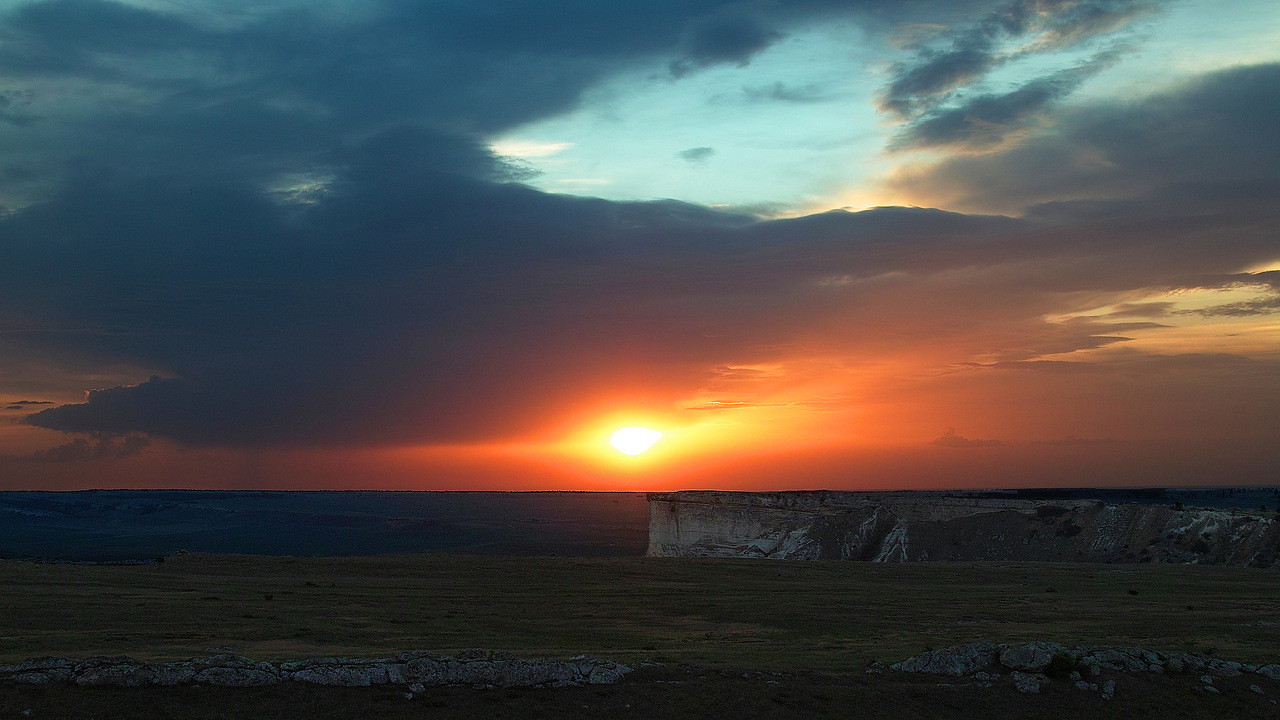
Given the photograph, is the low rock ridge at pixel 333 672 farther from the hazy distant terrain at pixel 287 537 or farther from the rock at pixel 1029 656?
the hazy distant terrain at pixel 287 537

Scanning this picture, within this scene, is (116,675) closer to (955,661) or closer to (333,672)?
(333,672)

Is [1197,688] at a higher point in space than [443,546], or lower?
higher

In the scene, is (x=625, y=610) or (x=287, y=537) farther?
(x=287, y=537)

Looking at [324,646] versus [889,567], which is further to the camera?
[889,567]

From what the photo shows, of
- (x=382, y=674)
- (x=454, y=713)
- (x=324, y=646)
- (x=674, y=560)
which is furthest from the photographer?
(x=674, y=560)

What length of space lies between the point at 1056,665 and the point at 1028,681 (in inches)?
36.8

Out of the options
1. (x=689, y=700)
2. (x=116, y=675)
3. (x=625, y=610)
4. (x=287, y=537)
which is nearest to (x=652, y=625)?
(x=625, y=610)

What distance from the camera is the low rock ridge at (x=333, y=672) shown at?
1584 cm

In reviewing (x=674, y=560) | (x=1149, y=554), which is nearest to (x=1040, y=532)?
(x=1149, y=554)

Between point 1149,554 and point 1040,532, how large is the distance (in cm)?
847

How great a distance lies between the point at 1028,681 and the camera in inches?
731

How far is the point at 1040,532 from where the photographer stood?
7100 cm

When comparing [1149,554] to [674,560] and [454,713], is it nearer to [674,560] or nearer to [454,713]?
[674,560]

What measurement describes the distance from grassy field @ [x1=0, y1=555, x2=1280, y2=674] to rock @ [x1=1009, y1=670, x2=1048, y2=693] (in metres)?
3.53
